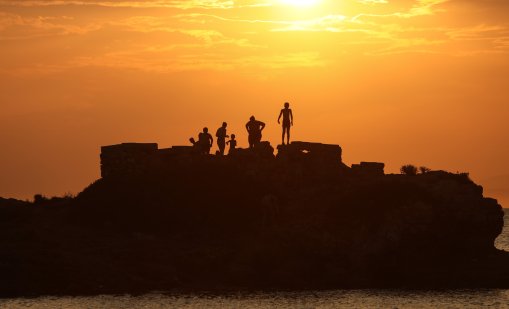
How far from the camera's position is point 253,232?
230 ft

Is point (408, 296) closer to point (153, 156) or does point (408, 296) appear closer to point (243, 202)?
point (243, 202)

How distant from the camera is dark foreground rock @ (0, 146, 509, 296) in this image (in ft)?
215

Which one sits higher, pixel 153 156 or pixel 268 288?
pixel 153 156

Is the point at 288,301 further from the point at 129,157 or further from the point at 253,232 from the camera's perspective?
the point at 129,157

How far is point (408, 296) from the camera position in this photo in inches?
2534

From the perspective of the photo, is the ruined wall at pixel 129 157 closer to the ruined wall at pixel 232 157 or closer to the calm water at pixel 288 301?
the ruined wall at pixel 232 157

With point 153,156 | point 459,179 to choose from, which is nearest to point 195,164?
point 153,156

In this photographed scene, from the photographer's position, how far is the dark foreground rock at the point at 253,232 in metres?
65.6

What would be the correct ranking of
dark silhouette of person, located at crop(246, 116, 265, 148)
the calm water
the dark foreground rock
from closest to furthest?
1. the calm water
2. the dark foreground rock
3. dark silhouette of person, located at crop(246, 116, 265, 148)

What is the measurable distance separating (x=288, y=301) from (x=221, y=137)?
16.2 metres

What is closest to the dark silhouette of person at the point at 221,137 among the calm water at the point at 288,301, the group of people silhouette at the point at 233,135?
the group of people silhouette at the point at 233,135

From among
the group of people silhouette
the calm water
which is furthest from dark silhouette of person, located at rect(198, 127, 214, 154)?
the calm water

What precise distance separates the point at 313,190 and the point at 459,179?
922 centimetres

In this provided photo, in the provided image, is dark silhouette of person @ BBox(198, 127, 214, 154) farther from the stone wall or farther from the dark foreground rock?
the stone wall
